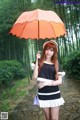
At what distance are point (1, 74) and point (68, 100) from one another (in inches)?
94.2

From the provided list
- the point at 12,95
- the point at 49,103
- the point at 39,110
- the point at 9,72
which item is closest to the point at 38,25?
the point at 49,103

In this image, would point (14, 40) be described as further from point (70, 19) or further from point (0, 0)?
point (70, 19)

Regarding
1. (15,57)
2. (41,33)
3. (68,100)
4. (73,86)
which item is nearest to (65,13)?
(15,57)

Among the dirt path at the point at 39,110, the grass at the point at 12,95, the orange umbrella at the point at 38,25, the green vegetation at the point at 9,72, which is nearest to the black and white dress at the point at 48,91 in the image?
the orange umbrella at the point at 38,25

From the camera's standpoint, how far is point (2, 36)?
33.0 feet

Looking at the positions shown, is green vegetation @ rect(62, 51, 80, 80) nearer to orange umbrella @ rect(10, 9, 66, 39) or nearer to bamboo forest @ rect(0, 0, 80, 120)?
bamboo forest @ rect(0, 0, 80, 120)

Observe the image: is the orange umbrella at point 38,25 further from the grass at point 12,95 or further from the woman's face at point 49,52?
the grass at point 12,95

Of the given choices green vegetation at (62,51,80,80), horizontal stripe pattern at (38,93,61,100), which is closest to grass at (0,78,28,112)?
green vegetation at (62,51,80,80)

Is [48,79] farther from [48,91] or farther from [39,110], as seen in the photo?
[39,110]

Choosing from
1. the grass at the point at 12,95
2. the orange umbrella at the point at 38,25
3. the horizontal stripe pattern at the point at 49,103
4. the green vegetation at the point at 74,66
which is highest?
the orange umbrella at the point at 38,25

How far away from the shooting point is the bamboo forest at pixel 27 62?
17.0ft

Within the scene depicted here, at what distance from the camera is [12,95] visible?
6961mm

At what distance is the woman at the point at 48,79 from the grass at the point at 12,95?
2.51m

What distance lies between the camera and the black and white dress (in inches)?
118
